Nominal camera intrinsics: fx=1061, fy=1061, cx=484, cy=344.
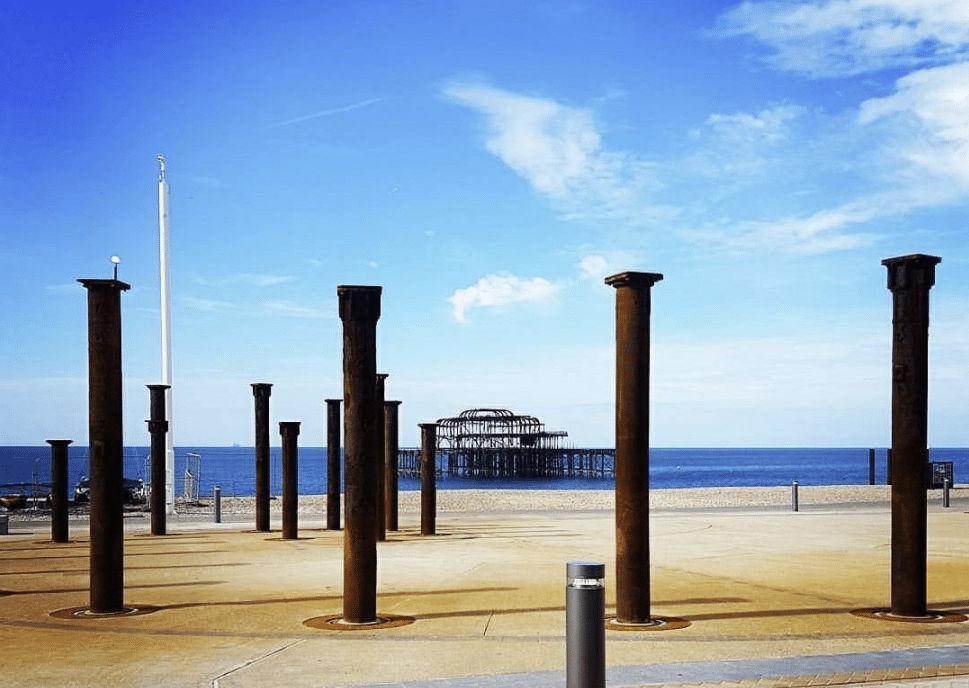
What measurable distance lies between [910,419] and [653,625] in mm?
3028

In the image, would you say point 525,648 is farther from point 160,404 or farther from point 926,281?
point 160,404

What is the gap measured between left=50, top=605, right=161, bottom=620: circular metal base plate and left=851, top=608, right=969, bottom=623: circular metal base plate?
696 centimetres

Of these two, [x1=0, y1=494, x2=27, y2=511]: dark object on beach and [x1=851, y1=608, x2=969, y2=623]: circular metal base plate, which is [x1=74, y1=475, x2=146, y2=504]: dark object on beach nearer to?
[x1=0, y1=494, x2=27, y2=511]: dark object on beach

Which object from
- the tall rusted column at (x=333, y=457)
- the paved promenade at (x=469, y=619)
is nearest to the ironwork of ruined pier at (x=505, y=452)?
the tall rusted column at (x=333, y=457)

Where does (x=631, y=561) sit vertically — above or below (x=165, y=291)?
below

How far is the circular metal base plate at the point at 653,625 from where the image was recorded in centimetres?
911

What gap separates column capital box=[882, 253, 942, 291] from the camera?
9.69 metres

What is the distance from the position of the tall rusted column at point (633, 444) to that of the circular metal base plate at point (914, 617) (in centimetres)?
221

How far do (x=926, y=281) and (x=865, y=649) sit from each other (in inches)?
138

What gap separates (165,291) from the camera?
34.8 m

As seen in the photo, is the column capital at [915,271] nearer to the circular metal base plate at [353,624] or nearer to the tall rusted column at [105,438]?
the circular metal base plate at [353,624]

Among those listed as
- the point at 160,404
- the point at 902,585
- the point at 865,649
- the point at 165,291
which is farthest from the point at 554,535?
the point at 165,291

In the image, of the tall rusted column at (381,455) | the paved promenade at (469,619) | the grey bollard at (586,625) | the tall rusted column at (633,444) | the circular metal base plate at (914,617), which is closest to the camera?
the grey bollard at (586,625)

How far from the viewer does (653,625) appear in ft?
30.4
